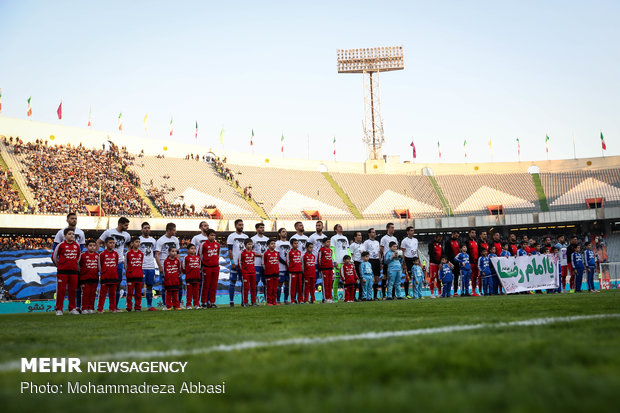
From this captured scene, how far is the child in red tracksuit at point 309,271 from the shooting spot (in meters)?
15.2

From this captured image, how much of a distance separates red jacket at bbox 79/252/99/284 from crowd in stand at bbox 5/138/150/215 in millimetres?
25004

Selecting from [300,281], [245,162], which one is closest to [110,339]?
[300,281]

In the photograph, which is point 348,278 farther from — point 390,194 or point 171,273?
point 390,194

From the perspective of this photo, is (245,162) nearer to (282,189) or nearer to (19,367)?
(282,189)

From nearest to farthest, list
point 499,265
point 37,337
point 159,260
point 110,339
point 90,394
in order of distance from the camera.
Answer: point 90,394 → point 110,339 → point 37,337 → point 159,260 → point 499,265

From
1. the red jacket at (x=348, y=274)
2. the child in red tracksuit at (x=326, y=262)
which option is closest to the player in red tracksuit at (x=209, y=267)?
the child in red tracksuit at (x=326, y=262)

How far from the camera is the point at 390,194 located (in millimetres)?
53188

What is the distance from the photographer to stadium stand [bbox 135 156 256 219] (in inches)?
1663

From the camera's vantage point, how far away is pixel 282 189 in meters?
50.4

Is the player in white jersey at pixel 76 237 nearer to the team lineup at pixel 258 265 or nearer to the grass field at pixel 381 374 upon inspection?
the team lineup at pixel 258 265

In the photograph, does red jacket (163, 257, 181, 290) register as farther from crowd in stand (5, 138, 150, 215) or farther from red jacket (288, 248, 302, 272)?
crowd in stand (5, 138, 150, 215)

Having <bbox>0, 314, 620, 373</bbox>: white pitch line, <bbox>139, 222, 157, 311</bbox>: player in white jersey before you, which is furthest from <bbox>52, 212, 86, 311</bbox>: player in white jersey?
<bbox>0, 314, 620, 373</bbox>: white pitch line

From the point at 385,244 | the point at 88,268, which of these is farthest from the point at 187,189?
the point at 88,268

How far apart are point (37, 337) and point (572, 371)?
498 centimetres
